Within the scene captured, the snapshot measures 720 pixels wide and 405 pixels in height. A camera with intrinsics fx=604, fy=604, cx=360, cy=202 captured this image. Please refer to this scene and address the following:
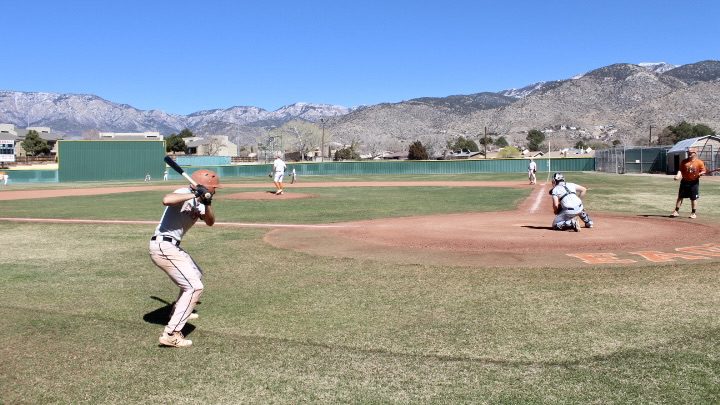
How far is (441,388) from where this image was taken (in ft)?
16.6

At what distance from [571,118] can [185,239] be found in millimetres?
167025

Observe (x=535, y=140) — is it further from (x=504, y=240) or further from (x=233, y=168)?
(x=504, y=240)

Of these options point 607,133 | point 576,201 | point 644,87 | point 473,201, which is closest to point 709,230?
point 576,201

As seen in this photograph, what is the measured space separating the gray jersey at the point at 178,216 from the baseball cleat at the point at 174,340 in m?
1.18

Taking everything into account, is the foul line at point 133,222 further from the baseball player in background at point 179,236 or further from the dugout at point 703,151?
the dugout at point 703,151

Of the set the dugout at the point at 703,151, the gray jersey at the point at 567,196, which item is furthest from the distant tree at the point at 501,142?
the gray jersey at the point at 567,196

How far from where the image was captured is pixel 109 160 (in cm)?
5966

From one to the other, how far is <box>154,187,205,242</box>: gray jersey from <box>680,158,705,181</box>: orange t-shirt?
14589 millimetres

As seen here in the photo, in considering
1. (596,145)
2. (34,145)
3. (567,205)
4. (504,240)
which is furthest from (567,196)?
(596,145)

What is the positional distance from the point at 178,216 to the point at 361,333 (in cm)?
246

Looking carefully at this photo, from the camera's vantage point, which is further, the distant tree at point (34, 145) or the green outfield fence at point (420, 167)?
the distant tree at point (34, 145)

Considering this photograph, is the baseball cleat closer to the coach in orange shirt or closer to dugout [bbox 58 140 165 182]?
the coach in orange shirt

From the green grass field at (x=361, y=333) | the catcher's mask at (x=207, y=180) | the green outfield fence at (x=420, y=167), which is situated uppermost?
the green outfield fence at (x=420, y=167)

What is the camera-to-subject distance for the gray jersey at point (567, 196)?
45.3 feet
